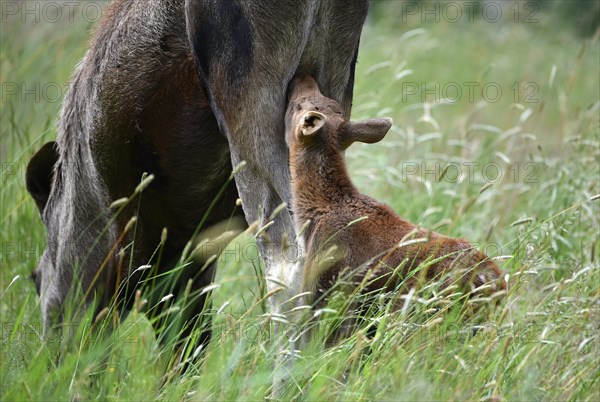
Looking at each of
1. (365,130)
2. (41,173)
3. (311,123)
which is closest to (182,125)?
(311,123)

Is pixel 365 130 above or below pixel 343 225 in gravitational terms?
above

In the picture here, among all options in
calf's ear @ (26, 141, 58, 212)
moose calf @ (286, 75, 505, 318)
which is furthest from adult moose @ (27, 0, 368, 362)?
moose calf @ (286, 75, 505, 318)

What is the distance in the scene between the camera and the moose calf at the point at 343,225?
3.30 metres

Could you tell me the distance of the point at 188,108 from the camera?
398cm

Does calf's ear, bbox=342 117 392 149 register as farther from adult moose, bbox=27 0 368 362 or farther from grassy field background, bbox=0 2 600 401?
grassy field background, bbox=0 2 600 401

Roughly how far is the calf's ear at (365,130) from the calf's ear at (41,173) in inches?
88.0

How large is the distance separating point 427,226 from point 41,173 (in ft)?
7.81

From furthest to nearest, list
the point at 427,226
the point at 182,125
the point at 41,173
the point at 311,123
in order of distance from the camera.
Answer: the point at 427,226 → the point at 41,173 → the point at 182,125 → the point at 311,123

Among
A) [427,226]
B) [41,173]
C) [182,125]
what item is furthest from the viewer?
[427,226]

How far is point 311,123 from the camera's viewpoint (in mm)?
3352

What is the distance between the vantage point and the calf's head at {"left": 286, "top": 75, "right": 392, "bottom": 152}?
335cm

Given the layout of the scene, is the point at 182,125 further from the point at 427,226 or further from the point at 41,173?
the point at 427,226

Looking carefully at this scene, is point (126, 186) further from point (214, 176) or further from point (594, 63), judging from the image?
point (594, 63)

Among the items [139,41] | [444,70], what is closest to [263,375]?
[139,41]
